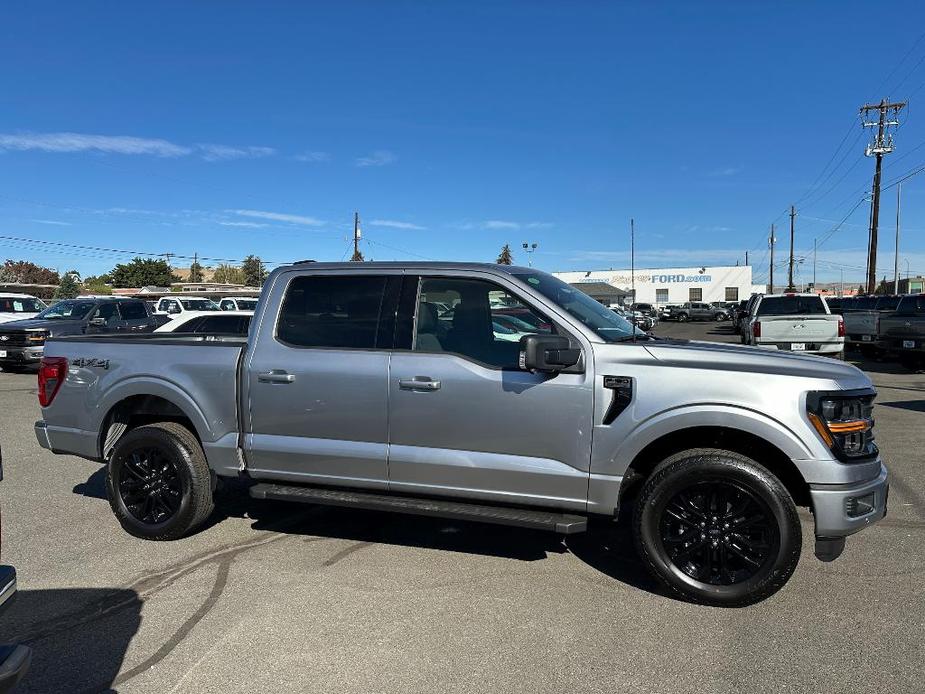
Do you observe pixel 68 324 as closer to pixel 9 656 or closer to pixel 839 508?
pixel 9 656

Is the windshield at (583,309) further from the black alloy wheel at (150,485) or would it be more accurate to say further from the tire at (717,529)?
the black alloy wheel at (150,485)

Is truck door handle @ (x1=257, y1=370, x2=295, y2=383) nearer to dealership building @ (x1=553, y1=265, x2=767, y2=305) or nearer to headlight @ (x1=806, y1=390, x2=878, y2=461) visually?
headlight @ (x1=806, y1=390, x2=878, y2=461)

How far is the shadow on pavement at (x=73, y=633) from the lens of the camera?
312 centimetres

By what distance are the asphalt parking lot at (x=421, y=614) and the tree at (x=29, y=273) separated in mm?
104941

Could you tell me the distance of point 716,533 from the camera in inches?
151

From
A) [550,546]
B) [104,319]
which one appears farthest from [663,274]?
[550,546]

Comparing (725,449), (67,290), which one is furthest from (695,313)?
(67,290)

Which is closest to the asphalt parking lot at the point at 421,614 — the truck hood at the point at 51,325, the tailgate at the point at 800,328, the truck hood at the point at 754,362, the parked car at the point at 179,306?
the truck hood at the point at 754,362

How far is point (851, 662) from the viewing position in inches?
127

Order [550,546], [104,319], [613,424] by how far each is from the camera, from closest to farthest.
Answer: [613,424] < [550,546] < [104,319]

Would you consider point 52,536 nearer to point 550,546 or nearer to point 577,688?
point 550,546

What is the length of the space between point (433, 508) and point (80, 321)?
15.8 meters

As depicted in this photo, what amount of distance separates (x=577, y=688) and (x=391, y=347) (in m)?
2.30

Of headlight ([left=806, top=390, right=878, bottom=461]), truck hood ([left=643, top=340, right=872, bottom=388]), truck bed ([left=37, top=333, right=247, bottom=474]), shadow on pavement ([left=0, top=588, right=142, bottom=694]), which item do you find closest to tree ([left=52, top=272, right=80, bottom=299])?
truck bed ([left=37, top=333, right=247, bottom=474])
